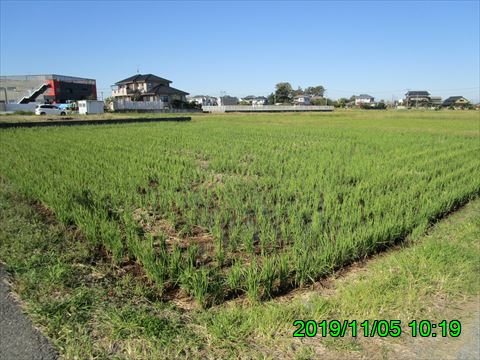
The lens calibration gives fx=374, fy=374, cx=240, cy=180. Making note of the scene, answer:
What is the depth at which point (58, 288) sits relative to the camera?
117 inches

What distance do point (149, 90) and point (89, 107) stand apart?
22.7 metres

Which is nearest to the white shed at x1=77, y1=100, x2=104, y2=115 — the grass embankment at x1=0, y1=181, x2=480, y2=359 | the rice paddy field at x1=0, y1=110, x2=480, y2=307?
the rice paddy field at x1=0, y1=110, x2=480, y2=307

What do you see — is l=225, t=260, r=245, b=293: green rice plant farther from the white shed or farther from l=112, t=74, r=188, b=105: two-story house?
l=112, t=74, r=188, b=105: two-story house

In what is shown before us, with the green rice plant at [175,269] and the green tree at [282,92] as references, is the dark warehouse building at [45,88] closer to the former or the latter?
the green tree at [282,92]

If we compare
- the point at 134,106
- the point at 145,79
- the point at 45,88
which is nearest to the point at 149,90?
the point at 145,79

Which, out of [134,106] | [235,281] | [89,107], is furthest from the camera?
[134,106]

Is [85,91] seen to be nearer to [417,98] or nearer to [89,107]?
[89,107]

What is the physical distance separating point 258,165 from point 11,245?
538 centimetres

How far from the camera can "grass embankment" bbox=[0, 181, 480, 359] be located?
2270 millimetres
